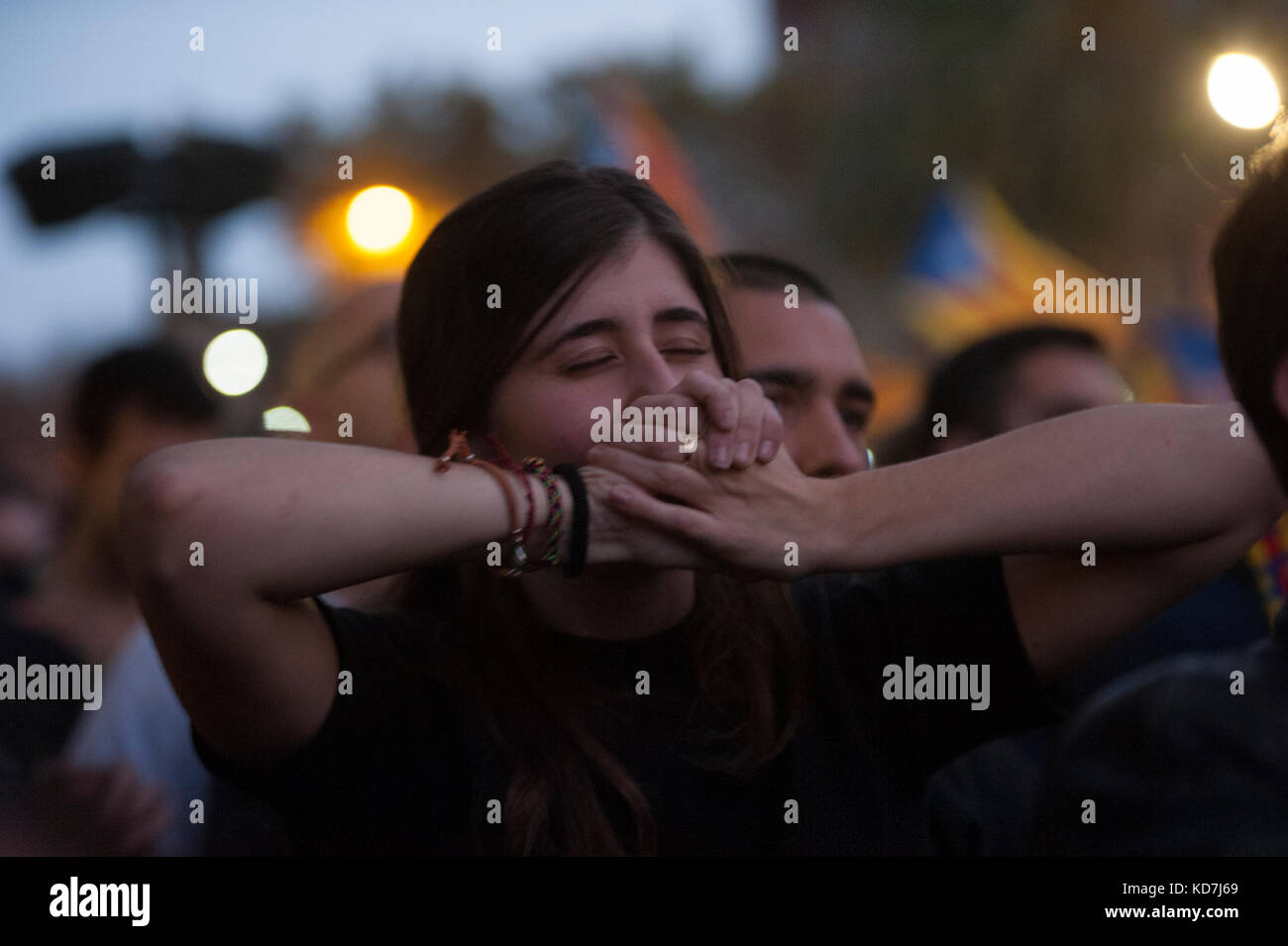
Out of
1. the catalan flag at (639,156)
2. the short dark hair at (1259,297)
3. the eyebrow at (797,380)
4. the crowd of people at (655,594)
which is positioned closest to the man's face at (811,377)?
the eyebrow at (797,380)

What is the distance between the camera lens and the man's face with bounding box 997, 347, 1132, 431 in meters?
2.70

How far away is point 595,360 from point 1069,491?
1.79 ft

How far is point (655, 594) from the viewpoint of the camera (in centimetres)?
158

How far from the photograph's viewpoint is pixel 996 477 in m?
1.46

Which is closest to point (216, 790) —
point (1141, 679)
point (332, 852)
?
point (332, 852)

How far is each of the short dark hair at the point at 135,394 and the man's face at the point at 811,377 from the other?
1327 mm

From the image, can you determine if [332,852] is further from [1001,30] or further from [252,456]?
[1001,30]

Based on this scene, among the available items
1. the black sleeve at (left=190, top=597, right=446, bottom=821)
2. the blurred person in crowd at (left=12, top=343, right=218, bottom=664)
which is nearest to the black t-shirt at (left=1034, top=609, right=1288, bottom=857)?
the black sleeve at (left=190, top=597, right=446, bottom=821)

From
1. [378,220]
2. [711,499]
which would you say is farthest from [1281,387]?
[378,220]

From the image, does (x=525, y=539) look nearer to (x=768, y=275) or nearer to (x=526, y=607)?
(x=526, y=607)

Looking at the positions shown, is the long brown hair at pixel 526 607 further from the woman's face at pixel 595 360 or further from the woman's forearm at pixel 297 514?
the woman's forearm at pixel 297 514

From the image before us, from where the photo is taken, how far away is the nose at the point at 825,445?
2.07 m

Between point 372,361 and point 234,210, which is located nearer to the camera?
point 372,361

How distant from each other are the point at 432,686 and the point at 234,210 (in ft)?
11.6
